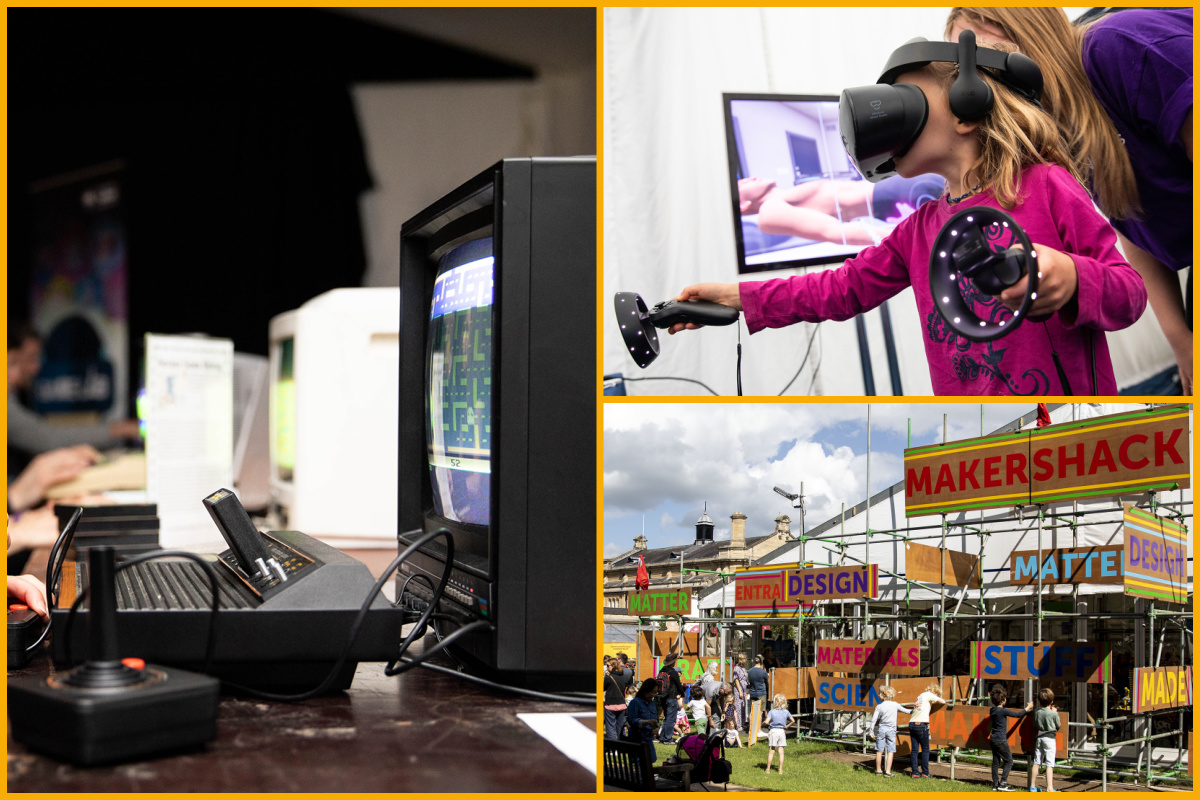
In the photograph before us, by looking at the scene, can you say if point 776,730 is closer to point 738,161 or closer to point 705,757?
point 705,757

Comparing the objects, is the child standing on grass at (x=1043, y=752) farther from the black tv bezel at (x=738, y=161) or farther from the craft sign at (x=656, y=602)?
the black tv bezel at (x=738, y=161)

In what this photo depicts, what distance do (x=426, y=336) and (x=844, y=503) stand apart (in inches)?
17.0

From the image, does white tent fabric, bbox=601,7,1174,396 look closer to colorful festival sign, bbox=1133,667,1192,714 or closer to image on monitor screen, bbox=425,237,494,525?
colorful festival sign, bbox=1133,667,1192,714

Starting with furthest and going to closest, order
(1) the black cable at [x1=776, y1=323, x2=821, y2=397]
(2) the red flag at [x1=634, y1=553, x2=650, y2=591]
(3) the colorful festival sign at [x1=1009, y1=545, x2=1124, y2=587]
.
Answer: (1) the black cable at [x1=776, y1=323, x2=821, y2=397]
(3) the colorful festival sign at [x1=1009, y1=545, x2=1124, y2=587]
(2) the red flag at [x1=634, y1=553, x2=650, y2=591]

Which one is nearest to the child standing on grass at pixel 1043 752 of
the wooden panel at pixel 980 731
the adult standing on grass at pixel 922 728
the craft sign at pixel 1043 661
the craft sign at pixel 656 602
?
the wooden panel at pixel 980 731

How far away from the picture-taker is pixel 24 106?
214cm

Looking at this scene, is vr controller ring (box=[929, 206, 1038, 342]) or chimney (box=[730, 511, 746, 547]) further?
chimney (box=[730, 511, 746, 547])

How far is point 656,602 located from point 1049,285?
12.9 inches

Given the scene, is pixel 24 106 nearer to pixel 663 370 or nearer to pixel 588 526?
pixel 663 370

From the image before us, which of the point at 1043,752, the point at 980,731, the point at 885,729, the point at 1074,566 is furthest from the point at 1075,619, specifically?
the point at 980,731

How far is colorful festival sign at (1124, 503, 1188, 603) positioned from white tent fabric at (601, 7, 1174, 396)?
82 centimetres

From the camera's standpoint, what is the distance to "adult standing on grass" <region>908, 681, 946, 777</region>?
1400 mm

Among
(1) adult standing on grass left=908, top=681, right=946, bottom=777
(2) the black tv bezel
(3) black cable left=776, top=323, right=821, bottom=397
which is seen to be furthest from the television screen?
(1) adult standing on grass left=908, top=681, right=946, bottom=777

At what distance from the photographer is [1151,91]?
2.08 ft
